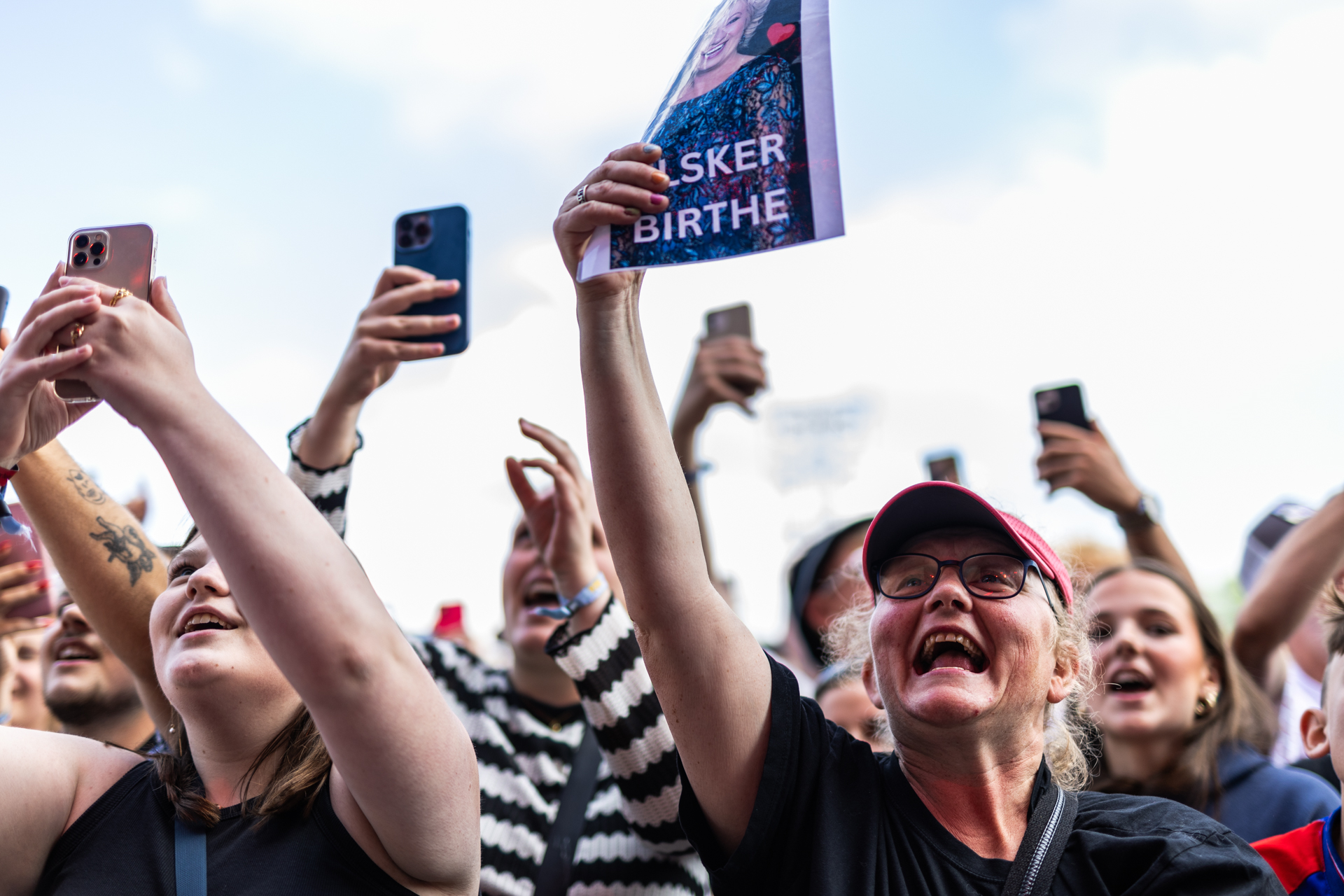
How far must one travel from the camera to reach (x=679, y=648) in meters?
1.69

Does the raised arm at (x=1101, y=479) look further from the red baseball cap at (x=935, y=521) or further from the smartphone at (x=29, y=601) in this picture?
the smartphone at (x=29, y=601)

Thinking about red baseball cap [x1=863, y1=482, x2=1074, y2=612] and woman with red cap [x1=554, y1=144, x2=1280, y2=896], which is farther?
red baseball cap [x1=863, y1=482, x2=1074, y2=612]

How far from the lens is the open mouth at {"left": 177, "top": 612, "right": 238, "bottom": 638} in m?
1.77

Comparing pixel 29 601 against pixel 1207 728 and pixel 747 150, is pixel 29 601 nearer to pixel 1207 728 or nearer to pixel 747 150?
pixel 747 150

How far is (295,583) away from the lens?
127 cm

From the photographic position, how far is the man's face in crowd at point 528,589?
2801mm

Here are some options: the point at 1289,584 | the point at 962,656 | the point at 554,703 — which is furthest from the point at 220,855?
the point at 1289,584

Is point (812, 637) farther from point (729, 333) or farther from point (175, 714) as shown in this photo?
point (175, 714)

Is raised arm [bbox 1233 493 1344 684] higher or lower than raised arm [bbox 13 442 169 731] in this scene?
lower

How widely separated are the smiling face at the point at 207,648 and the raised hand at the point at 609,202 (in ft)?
2.56

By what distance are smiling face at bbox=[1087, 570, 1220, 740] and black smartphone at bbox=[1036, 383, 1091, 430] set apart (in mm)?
596

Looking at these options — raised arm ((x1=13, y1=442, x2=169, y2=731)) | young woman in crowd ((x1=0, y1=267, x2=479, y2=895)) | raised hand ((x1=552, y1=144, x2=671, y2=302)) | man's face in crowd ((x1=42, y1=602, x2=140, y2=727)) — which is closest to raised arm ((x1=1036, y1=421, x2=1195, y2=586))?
raised hand ((x1=552, y1=144, x2=671, y2=302))

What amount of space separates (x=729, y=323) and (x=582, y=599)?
1.39 meters

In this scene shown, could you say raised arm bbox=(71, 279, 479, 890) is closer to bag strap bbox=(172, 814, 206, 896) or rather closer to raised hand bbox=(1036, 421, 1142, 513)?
bag strap bbox=(172, 814, 206, 896)
